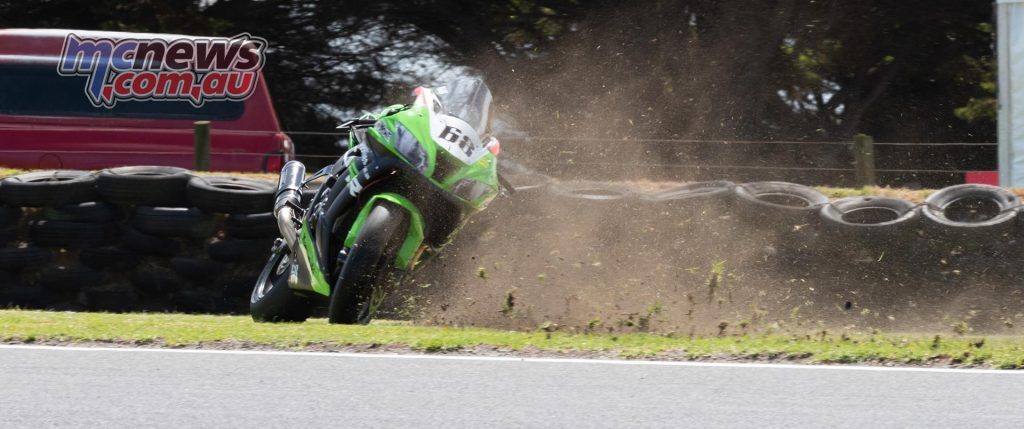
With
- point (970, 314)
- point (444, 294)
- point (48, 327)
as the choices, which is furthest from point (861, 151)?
point (48, 327)

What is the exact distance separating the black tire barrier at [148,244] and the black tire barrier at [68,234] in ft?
0.66

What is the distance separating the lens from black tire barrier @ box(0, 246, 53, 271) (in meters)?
9.68

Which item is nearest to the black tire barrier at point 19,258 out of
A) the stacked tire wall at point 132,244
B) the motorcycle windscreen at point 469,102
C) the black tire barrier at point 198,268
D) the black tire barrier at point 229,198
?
the stacked tire wall at point 132,244

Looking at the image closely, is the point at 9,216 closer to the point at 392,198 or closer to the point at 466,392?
the point at 392,198

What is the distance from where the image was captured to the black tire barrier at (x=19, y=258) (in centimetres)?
968

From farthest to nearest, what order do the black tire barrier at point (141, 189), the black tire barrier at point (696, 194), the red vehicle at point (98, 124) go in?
the red vehicle at point (98, 124) < the black tire barrier at point (141, 189) < the black tire barrier at point (696, 194)

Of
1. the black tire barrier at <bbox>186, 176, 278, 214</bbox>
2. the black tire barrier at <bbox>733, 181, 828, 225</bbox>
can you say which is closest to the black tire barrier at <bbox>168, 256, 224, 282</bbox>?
the black tire barrier at <bbox>186, 176, 278, 214</bbox>

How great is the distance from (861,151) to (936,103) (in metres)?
6.67

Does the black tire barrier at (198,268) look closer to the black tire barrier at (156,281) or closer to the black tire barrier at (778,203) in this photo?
the black tire barrier at (156,281)

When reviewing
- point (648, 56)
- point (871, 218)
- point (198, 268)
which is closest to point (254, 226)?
point (198, 268)

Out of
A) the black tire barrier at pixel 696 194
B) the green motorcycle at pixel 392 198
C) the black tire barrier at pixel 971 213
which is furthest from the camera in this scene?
the black tire barrier at pixel 696 194

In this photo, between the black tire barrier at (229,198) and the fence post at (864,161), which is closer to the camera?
the black tire barrier at (229,198)

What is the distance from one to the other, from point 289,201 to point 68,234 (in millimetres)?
2376

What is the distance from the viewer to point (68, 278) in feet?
31.8
